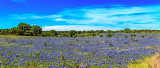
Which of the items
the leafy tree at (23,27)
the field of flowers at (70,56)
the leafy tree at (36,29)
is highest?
the leafy tree at (23,27)

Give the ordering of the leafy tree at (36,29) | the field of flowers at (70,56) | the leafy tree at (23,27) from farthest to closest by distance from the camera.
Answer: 1. the leafy tree at (23,27)
2. the leafy tree at (36,29)
3. the field of flowers at (70,56)

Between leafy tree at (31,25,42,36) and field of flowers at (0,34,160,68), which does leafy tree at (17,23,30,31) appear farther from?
field of flowers at (0,34,160,68)

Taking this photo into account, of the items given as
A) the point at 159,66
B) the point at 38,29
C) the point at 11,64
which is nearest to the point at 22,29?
the point at 38,29

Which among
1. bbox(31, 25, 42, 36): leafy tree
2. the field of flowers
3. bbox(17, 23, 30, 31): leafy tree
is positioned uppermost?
bbox(17, 23, 30, 31): leafy tree

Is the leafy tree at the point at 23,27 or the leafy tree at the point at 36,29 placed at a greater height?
the leafy tree at the point at 23,27

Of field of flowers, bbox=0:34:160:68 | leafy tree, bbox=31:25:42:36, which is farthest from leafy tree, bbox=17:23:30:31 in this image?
field of flowers, bbox=0:34:160:68

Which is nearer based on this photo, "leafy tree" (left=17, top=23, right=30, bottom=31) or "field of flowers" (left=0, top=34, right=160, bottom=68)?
"field of flowers" (left=0, top=34, right=160, bottom=68)

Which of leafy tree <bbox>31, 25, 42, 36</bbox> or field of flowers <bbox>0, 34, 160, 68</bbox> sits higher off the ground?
leafy tree <bbox>31, 25, 42, 36</bbox>

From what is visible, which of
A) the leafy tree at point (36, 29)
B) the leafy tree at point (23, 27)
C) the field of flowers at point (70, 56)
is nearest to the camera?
the field of flowers at point (70, 56)

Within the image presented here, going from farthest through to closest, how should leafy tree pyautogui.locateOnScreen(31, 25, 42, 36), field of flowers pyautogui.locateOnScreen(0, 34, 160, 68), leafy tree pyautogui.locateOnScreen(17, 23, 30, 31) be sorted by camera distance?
1. leafy tree pyautogui.locateOnScreen(17, 23, 30, 31)
2. leafy tree pyautogui.locateOnScreen(31, 25, 42, 36)
3. field of flowers pyautogui.locateOnScreen(0, 34, 160, 68)

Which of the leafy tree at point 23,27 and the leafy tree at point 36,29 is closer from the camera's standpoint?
the leafy tree at point 36,29

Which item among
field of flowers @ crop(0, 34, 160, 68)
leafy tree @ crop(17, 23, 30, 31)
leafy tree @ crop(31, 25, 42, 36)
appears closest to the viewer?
field of flowers @ crop(0, 34, 160, 68)

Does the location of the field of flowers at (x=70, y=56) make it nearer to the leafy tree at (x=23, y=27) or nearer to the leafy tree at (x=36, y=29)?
the leafy tree at (x=36, y=29)

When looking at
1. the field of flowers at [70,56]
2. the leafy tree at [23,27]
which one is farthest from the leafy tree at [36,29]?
the field of flowers at [70,56]
